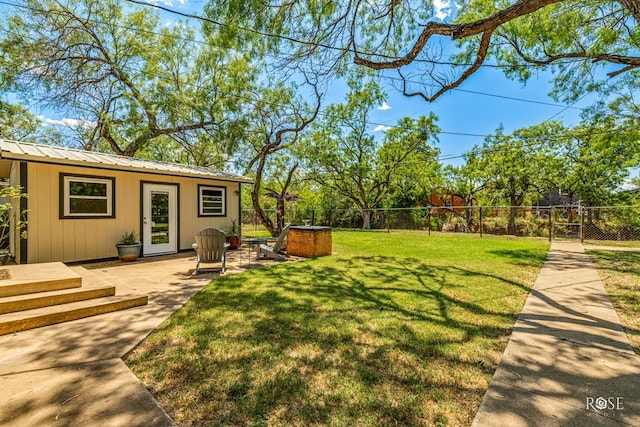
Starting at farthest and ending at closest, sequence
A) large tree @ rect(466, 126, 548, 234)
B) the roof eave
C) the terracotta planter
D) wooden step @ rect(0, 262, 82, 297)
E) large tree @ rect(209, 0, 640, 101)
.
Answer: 1. large tree @ rect(466, 126, 548, 234)
2. the terracotta planter
3. the roof eave
4. large tree @ rect(209, 0, 640, 101)
5. wooden step @ rect(0, 262, 82, 297)

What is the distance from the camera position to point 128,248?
697 centimetres

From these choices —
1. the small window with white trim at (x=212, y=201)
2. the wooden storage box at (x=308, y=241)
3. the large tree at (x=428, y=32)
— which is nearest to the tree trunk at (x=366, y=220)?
the wooden storage box at (x=308, y=241)

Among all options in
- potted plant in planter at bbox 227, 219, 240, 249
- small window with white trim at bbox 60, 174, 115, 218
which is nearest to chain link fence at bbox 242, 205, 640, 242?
potted plant in planter at bbox 227, 219, 240, 249

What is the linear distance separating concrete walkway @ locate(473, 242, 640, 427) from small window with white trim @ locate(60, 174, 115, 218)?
8389 millimetres

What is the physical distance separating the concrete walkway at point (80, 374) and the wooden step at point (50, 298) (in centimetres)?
52

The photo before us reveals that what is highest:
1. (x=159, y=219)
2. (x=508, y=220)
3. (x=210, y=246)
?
(x=159, y=219)

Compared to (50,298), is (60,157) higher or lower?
higher

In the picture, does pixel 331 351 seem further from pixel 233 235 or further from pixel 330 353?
pixel 233 235

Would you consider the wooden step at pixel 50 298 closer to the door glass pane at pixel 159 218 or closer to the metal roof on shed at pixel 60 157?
the metal roof on shed at pixel 60 157

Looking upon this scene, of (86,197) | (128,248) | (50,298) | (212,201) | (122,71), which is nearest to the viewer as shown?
(50,298)

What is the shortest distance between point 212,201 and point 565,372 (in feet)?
30.2

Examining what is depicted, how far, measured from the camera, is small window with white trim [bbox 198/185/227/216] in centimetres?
901

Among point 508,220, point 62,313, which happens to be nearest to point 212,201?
point 62,313

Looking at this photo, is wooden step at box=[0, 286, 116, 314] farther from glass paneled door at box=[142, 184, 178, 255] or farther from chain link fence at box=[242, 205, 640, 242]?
chain link fence at box=[242, 205, 640, 242]
